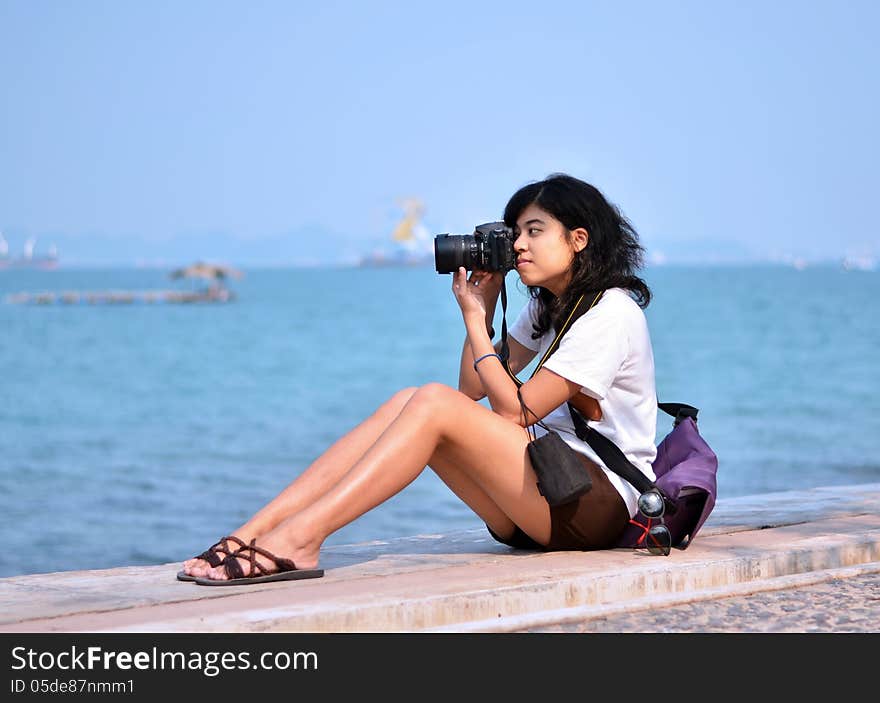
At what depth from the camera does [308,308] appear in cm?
6650

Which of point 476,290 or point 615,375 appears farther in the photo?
point 476,290

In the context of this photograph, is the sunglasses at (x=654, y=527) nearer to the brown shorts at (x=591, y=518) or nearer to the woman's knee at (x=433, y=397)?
the brown shorts at (x=591, y=518)

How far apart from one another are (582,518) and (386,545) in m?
0.90

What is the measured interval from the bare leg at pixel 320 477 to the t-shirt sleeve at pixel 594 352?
46 centimetres

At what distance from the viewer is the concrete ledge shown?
315cm

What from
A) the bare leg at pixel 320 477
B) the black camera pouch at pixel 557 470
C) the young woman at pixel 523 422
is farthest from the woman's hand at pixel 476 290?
the black camera pouch at pixel 557 470

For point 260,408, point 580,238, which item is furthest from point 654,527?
point 260,408

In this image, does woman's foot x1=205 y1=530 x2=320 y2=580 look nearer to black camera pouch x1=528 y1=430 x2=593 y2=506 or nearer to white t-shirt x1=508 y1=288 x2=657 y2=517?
black camera pouch x1=528 y1=430 x2=593 y2=506

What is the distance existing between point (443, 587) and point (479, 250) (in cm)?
105

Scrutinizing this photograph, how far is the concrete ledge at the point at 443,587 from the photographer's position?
10.3 ft

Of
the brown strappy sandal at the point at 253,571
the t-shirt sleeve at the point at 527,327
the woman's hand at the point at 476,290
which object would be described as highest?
the woman's hand at the point at 476,290

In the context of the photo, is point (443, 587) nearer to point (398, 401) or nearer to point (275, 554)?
point (275, 554)

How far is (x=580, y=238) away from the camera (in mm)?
3904
